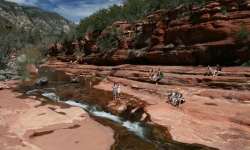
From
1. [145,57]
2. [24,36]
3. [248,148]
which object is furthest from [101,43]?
[24,36]

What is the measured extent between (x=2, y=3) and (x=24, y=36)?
4352 inches

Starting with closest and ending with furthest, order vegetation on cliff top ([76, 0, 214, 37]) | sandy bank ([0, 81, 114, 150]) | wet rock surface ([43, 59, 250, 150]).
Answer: sandy bank ([0, 81, 114, 150]) < wet rock surface ([43, 59, 250, 150]) < vegetation on cliff top ([76, 0, 214, 37])

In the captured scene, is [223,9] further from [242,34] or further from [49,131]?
[49,131]

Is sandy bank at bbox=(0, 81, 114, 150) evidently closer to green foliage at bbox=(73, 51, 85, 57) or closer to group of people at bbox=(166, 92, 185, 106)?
group of people at bbox=(166, 92, 185, 106)

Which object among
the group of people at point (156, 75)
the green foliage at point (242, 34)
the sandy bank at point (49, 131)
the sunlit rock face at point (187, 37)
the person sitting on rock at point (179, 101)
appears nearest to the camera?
the sandy bank at point (49, 131)

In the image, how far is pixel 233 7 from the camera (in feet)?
82.1

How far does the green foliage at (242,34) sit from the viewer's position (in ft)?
75.7

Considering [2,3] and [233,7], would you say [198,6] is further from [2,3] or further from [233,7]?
[2,3]

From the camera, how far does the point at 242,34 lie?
23.3 meters

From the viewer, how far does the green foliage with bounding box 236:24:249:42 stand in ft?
75.7


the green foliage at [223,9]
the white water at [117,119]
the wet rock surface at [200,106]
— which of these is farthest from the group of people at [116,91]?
the green foliage at [223,9]

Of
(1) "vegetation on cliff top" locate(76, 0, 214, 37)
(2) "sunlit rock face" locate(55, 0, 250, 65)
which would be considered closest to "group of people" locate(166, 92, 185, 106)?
(2) "sunlit rock face" locate(55, 0, 250, 65)

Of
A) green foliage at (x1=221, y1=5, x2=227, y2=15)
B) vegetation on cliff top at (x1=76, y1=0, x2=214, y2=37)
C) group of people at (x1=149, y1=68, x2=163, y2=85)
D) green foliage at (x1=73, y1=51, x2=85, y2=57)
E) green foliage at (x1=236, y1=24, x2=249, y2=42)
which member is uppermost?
vegetation on cliff top at (x1=76, y1=0, x2=214, y2=37)

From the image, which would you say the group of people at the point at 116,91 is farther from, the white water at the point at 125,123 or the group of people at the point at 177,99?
the group of people at the point at 177,99
